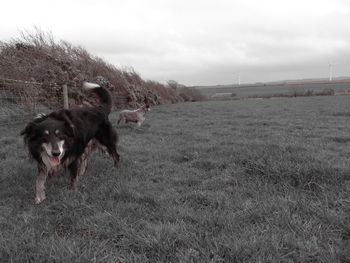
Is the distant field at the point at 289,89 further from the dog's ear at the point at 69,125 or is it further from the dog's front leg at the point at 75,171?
the dog's ear at the point at 69,125

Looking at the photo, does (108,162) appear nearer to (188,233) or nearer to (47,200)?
(47,200)

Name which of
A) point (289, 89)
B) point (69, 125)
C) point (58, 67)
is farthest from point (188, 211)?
point (289, 89)

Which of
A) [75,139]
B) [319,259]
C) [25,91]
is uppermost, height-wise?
[25,91]

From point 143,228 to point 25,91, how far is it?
8434 millimetres

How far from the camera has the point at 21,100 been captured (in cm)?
905

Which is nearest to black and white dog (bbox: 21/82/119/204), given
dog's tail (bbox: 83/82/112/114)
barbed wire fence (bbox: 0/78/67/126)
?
dog's tail (bbox: 83/82/112/114)

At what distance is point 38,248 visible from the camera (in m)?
2.07

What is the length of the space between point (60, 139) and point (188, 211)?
1.70 meters

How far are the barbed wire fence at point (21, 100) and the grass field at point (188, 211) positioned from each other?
14.8ft

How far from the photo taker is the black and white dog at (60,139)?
317 centimetres

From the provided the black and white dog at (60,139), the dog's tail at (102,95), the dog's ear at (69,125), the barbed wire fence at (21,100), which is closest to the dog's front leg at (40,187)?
the black and white dog at (60,139)

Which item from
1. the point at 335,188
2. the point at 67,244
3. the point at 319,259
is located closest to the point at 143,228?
the point at 67,244

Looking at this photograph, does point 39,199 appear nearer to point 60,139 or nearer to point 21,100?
point 60,139

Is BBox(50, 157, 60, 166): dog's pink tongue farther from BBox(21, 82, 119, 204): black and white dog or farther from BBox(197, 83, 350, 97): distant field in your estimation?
BBox(197, 83, 350, 97): distant field
